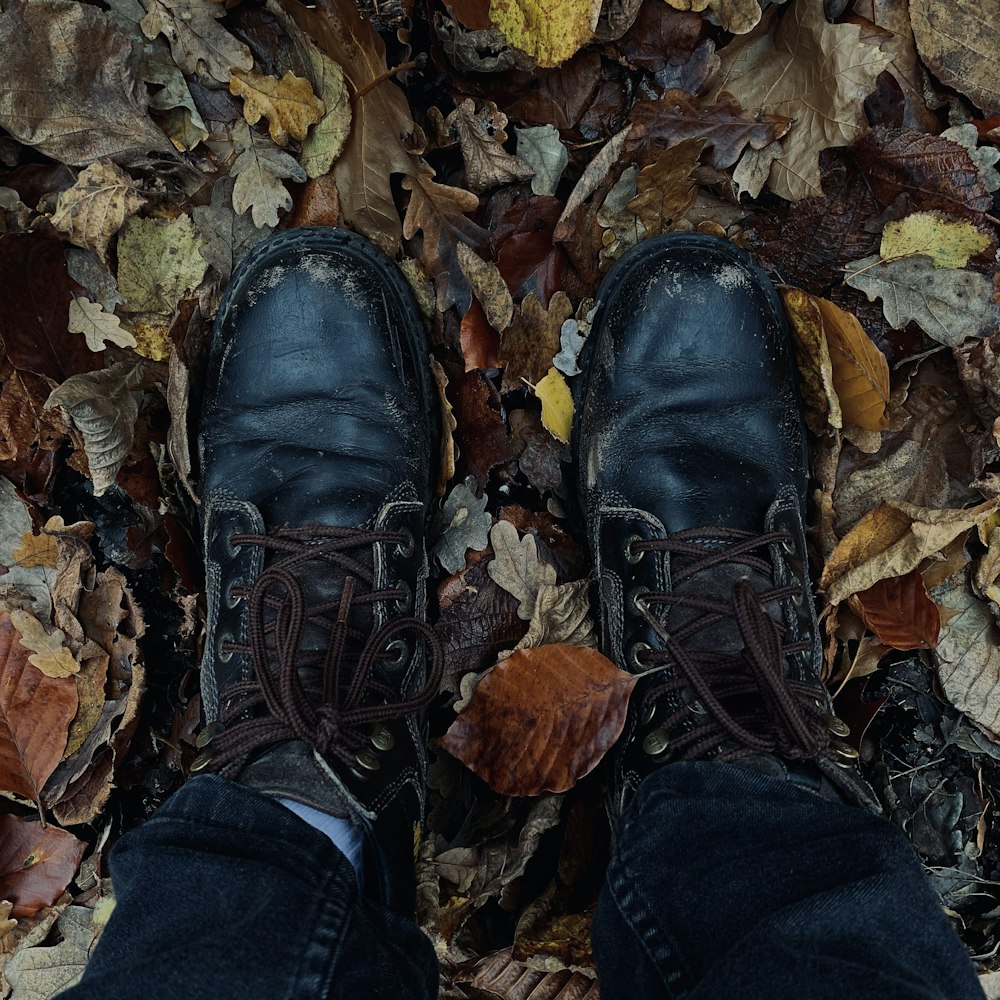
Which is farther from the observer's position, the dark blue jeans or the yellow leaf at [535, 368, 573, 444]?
the yellow leaf at [535, 368, 573, 444]

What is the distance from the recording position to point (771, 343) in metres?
1.83

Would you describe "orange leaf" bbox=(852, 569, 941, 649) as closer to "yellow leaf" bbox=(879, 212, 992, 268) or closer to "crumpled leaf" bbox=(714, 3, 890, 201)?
"yellow leaf" bbox=(879, 212, 992, 268)

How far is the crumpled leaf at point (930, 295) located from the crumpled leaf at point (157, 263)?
1.46 metres

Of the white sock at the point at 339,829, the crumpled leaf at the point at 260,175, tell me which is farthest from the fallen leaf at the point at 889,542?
the crumpled leaf at the point at 260,175

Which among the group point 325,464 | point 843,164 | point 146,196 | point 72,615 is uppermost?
point 843,164

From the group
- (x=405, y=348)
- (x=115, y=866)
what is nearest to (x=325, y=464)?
(x=405, y=348)

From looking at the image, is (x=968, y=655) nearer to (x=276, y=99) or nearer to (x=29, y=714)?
(x=276, y=99)

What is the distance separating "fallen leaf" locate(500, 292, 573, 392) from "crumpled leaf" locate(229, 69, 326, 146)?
617 millimetres

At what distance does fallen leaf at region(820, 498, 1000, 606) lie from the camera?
1.71 metres

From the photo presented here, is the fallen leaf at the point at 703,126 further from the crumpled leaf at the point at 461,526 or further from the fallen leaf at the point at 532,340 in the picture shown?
the crumpled leaf at the point at 461,526

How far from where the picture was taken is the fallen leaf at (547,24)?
1.61 meters

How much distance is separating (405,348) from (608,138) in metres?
0.64

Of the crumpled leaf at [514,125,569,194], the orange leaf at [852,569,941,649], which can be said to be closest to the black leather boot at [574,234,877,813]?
the orange leaf at [852,569,941,649]

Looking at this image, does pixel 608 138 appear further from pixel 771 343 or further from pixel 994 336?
pixel 994 336
